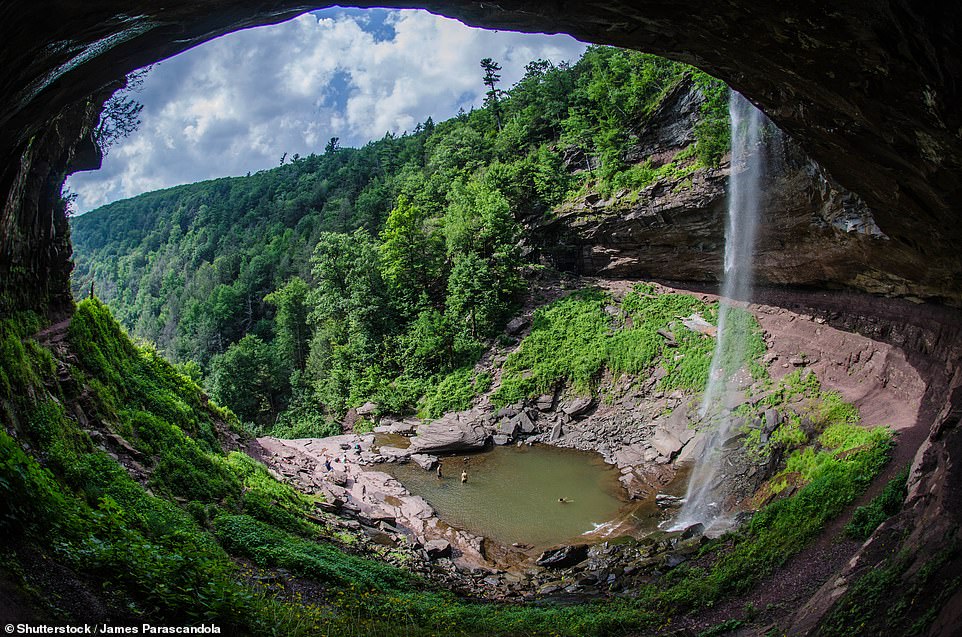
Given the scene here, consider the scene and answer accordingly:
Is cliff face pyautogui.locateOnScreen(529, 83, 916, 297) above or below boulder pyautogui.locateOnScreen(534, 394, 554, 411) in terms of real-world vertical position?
above

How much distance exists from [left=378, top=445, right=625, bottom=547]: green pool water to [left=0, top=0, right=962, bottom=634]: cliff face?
10082 mm

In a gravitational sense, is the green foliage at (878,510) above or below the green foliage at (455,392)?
below

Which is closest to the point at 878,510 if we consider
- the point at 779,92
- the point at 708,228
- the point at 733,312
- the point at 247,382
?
the point at 779,92

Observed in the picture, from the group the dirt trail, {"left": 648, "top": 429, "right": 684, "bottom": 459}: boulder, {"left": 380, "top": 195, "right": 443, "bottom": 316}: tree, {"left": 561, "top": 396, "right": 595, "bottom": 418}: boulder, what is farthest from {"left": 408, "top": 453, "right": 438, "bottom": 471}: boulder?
the dirt trail

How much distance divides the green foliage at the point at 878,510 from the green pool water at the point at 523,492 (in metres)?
8.49

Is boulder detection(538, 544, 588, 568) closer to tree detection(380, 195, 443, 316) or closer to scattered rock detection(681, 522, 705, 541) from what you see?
scattered rock detection(681, 522, 705, 541)

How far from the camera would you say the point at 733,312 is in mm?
26844

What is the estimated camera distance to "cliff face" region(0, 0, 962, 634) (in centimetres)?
530

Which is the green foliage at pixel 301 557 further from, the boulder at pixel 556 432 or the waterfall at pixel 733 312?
the boulder at pixel 556 432

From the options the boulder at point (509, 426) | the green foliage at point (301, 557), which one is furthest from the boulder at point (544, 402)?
the green foliage at point (301, 557)

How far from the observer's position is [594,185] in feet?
115

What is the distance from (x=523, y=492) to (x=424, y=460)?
550cm

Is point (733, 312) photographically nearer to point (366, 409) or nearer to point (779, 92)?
point (779, 92)

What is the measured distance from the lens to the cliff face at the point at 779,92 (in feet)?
17.4
